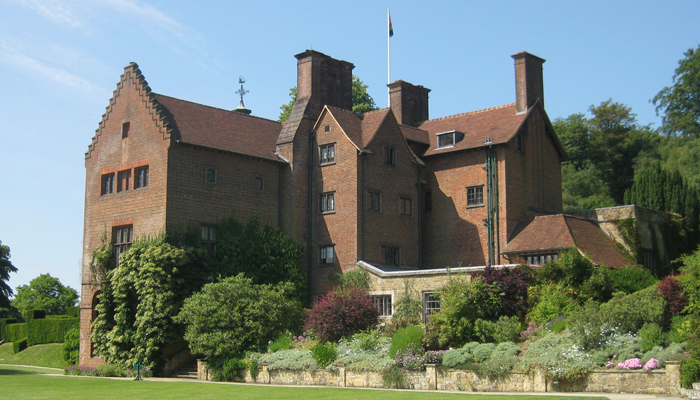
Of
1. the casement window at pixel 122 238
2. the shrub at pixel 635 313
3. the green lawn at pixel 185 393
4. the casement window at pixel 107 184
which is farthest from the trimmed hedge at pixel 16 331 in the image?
the shrub at pixel 635 313

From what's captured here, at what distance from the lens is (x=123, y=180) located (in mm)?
35125

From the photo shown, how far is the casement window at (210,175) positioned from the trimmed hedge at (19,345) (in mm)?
27014

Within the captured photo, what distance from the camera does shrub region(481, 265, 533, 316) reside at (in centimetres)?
2531

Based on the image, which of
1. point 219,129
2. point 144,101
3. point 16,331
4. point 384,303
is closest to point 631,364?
point 384,303

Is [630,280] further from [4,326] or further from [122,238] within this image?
[4,326]

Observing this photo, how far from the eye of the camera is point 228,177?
34438 millimetres

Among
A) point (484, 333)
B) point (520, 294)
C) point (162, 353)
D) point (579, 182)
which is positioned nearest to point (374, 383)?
point (484, 333)

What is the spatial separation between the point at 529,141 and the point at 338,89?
10.4 meters

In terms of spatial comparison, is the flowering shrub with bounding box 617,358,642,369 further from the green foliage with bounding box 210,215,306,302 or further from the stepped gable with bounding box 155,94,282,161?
the stepped gable with bounding box 155,94,282,161

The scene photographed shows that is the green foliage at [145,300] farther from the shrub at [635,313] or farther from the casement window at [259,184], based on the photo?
the shrub at [635,313]

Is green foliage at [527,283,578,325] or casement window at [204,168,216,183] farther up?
casement window at [204,168,216,183]

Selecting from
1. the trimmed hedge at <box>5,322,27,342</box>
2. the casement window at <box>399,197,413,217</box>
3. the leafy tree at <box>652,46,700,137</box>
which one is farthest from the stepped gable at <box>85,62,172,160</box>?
the leafy tree at <box>652,46,700,137</box>

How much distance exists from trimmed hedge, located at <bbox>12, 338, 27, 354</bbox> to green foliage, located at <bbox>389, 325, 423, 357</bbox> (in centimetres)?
3749

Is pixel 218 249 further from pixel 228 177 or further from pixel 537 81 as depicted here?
pixel 537 81
